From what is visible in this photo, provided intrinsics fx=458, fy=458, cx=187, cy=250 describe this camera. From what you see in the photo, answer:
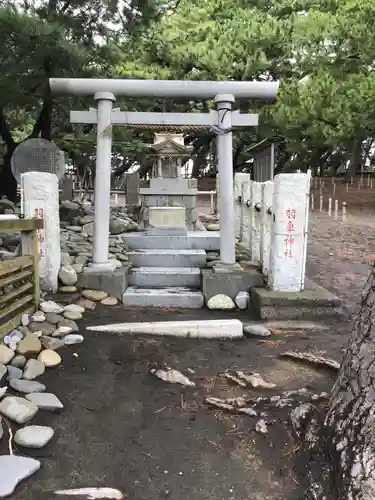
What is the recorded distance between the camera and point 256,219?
674 centimetres

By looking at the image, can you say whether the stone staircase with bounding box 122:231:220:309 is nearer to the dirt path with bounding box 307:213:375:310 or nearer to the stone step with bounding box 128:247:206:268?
the stone step with bounding box 128:247:206:268

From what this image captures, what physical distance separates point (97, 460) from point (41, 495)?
377mm

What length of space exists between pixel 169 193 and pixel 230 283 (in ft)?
11.5

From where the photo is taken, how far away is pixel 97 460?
8.38 ft


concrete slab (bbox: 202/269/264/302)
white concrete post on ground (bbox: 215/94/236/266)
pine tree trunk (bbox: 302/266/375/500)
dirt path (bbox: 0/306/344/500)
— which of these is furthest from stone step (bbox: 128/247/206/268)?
pine tree trunk (bbox: 302/266/375/500)

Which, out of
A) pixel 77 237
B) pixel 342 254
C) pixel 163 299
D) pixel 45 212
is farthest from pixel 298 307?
Result: pixel 342 254

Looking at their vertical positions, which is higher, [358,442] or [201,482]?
[358,442]

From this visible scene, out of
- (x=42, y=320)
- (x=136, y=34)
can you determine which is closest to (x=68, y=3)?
(x=136, y=34)

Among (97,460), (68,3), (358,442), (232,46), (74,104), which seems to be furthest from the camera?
(232,46)

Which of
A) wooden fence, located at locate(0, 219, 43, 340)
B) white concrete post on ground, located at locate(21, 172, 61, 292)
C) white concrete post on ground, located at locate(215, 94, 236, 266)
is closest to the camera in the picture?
wooden fence, located at locate(0, 219, 43, 340)

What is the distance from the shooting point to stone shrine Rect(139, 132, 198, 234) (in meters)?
8.29

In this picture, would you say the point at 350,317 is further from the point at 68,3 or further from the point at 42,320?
the point at 68,3

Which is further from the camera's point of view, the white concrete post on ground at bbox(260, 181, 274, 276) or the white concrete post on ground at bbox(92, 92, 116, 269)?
the white concrete post on ground at bbox(92, 92, 116, 269)

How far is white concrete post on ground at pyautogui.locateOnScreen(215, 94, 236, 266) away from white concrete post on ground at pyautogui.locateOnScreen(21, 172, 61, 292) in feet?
7.03
